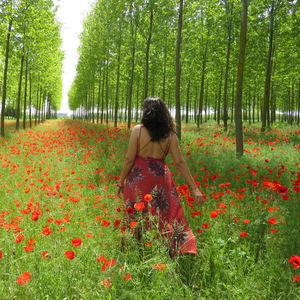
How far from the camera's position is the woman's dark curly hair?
267 cm

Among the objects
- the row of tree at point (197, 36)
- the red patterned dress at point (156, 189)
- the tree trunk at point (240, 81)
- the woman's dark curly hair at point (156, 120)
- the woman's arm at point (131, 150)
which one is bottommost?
the red patterned dress at point (156, 189)

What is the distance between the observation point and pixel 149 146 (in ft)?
9.12

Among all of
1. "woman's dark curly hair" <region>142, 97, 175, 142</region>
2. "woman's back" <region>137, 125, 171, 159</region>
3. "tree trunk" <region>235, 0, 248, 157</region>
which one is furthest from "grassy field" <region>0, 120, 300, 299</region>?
"tree trunk" <region>235, 0, 248, 157</region>

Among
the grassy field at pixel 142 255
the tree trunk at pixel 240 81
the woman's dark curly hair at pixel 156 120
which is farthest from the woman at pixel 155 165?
the tree trunk at pixel 240 81

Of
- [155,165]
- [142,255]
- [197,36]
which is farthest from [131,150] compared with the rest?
[197,36]

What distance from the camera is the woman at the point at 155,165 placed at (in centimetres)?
270

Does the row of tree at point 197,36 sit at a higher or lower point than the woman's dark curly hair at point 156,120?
higher

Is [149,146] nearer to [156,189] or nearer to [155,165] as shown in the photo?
[155,165]

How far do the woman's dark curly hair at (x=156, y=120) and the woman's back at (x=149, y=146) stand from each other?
0.06 m

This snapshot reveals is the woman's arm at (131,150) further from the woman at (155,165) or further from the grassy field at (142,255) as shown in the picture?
the grassy field at (142,255)

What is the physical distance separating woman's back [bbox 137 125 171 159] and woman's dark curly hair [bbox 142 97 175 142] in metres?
0.06

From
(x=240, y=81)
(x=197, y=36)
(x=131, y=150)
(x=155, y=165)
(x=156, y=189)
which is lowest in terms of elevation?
(x=156, y=189)

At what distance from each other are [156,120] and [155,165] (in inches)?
24.0

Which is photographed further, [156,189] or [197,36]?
[197,36]
